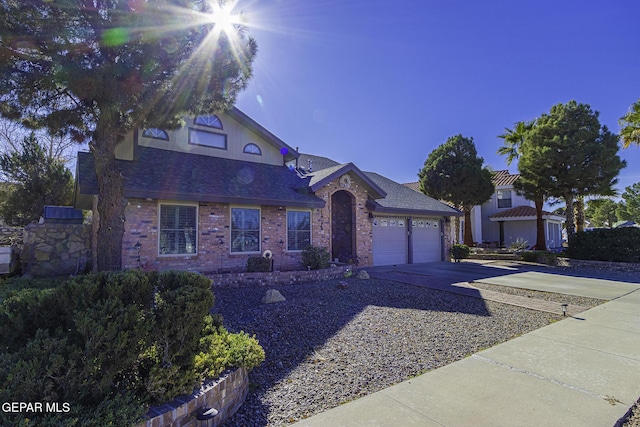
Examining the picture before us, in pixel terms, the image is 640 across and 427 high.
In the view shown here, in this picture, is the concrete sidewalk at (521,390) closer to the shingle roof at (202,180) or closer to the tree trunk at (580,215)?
the shingle roof at (202,180)

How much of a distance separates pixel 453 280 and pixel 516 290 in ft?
6.49

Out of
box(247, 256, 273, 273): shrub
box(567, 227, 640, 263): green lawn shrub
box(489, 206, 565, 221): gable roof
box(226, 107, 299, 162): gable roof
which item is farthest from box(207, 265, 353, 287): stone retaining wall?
box(489, 206, 565, 221): gable roof

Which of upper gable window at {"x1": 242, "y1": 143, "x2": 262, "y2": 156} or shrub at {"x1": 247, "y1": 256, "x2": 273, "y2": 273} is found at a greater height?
upper gable window at {"x1": 242, "y1": 143, "x2": 262, "y2": 156}

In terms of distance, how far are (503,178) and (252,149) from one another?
24.5 meters

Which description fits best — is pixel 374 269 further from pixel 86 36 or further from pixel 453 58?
pixel 86 36

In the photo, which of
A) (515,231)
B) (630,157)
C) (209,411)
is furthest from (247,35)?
(515,231)

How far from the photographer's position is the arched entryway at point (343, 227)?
14.1m

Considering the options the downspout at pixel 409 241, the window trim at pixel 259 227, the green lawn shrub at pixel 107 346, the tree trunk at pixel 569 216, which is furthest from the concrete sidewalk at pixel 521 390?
the tree trunk at pixel 569 216

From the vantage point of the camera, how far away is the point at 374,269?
1369cm

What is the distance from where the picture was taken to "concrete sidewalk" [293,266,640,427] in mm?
3105

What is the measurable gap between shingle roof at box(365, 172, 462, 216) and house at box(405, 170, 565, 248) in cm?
1011

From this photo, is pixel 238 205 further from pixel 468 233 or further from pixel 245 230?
pixel 468 233

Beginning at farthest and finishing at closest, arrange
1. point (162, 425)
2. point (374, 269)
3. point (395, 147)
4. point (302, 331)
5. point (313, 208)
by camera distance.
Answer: point (395, 147) < point (374, 269) < point (313, 208) < point (302, 331) < point (162, 425)

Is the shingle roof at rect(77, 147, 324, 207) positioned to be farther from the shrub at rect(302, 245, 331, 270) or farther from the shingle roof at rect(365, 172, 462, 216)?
the shingle roof at rect(365, 172, 462, 216)
